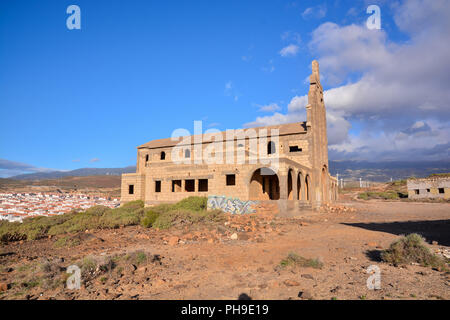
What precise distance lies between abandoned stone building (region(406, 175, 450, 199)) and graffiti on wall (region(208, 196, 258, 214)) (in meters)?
31.7

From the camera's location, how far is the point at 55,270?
6781 mm

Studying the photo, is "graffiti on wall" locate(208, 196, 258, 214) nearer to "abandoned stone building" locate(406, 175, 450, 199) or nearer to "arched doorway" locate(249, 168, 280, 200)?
"arched doorway" locate(249, 168, 280, 200)

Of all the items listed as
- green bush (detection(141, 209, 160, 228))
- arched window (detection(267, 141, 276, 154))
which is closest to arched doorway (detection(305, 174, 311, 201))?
arched window (detection(267, 141, 276, 154))

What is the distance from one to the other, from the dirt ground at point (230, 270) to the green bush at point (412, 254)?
0.30 m

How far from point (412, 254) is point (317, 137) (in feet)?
64.0

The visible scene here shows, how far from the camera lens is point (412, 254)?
711cm

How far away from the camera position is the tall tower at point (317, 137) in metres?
24.3

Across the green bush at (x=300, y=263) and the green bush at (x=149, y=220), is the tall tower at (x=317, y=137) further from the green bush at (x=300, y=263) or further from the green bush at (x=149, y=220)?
the green bush at (x=300, y=263)

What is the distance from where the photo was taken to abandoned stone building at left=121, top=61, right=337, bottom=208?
20125 millimetres

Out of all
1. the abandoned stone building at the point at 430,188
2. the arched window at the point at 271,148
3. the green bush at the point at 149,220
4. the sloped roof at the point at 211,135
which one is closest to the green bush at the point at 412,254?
the green bush at the point at 149,220

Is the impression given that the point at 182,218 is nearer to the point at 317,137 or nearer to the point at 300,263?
the point at 300,263
